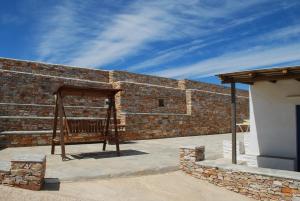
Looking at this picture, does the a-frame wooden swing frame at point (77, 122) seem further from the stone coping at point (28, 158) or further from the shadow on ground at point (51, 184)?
the stone coping at point (28, 158)

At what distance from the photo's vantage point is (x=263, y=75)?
25.4 ft

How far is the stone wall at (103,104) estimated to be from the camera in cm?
1296

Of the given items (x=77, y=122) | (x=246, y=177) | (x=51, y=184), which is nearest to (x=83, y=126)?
(x=77, y=122)

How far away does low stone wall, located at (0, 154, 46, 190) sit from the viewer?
5.64 metres

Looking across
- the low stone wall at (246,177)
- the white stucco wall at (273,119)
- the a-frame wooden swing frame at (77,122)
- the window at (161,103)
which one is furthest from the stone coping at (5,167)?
the window at (161,103)

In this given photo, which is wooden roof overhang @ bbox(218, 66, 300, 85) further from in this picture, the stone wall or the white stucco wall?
the stone wall

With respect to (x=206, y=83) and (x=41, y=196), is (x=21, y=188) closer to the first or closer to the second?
(x=41, y=196)

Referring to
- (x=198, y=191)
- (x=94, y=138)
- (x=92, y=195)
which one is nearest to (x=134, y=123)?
(x=94, y=138)

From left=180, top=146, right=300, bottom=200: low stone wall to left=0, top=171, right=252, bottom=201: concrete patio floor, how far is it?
174mm

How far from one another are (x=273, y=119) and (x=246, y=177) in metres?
2.52

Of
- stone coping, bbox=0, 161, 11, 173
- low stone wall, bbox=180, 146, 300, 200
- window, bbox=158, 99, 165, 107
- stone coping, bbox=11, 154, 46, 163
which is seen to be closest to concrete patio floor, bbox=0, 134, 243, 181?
low stone wall, bbox=180, 146, 300, 200

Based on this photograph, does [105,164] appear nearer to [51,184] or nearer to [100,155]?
[100,155]

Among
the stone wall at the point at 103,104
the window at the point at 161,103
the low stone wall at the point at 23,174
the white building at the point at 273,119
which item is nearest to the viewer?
the low stone wall at the point at 23,174

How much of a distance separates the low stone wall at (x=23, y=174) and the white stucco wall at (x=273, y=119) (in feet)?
19.7
